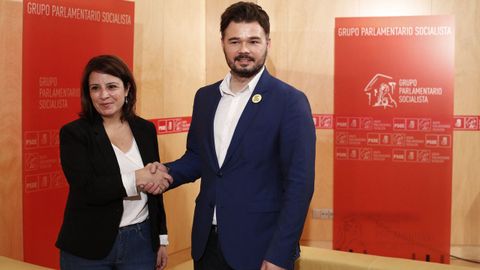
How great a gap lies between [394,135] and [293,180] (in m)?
3.47

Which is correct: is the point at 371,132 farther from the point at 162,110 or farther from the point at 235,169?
the point at 235,169

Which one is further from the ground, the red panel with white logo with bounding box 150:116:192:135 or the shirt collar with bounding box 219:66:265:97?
the shirt collar with bounding box 219:66:265:97

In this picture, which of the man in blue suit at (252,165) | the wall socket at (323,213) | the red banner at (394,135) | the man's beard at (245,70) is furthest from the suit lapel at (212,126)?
the wall socket at (323,213)

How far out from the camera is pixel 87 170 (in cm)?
236

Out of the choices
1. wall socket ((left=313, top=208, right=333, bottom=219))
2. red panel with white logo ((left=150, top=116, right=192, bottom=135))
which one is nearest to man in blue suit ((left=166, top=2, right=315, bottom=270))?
red panel with white logo ((left=150, top=116, right=192, bottom=135))

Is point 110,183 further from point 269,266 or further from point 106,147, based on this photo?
point 269,266

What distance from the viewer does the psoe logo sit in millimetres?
5395

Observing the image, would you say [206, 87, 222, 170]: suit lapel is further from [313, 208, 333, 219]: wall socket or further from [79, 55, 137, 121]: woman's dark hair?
[313, 208, 333, 219]: wall socket

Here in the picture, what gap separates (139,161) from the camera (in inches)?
98.6

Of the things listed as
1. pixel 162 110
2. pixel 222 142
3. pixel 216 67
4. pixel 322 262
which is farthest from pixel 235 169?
pixel 216 67

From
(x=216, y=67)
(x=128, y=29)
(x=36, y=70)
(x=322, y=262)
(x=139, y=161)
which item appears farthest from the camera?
(x=216, y=67)

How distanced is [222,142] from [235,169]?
0.45 feet

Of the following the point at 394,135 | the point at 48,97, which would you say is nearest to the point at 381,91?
the point at 394,135

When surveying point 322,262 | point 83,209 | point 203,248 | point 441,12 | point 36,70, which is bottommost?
point 322,262
